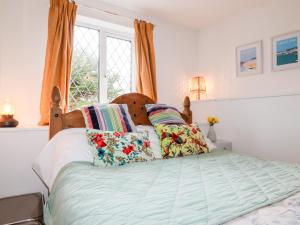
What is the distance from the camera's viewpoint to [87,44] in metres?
2.84

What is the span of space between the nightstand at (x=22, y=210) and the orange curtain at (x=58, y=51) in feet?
2.61

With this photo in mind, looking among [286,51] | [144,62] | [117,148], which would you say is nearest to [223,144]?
[286,51]

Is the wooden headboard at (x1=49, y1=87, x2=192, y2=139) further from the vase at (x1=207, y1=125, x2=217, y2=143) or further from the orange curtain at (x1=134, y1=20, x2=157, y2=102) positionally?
the vase at (x1=207, y1=125, x2=217, y2=143)

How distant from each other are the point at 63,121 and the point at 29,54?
809mm

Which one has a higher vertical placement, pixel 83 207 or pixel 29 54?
pixel 29 54

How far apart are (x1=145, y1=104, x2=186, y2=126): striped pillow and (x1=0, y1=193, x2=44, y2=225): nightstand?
48.5 inches

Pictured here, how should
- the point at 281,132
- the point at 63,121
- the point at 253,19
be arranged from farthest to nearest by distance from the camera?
the point at 253,19
the point at 281,132
the point at 63,121

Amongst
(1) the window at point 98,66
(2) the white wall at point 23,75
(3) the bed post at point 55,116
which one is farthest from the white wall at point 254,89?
(3) the bed post at point 55,116

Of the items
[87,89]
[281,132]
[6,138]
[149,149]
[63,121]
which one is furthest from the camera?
[87,89]

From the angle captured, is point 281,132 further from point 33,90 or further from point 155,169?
point 33,90

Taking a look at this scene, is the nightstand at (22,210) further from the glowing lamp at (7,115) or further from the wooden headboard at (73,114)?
the glowing lamp at (7,115)

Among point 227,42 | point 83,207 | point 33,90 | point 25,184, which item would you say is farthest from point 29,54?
point 227,42

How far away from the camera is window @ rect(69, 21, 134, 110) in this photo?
278cm

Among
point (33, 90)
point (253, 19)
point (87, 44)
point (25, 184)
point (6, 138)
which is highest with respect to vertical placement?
point (253, 19)
